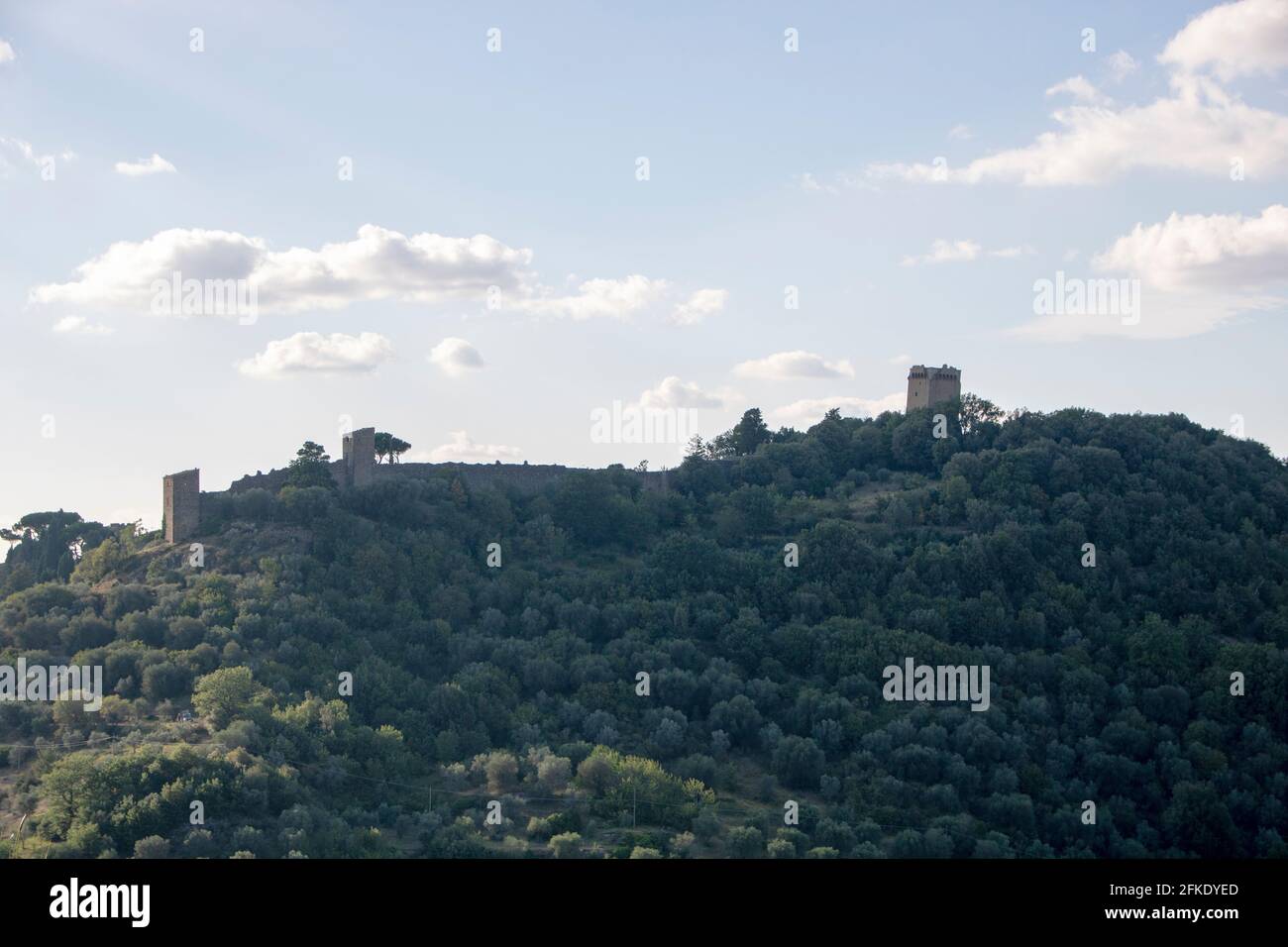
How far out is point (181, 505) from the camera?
40.2m

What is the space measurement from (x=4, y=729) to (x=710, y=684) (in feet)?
56.5

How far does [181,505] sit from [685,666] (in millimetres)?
15191

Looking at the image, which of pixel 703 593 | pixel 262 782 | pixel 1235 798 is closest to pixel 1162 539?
pixel 1235 798

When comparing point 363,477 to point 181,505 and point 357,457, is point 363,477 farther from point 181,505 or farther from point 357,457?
point 181,505

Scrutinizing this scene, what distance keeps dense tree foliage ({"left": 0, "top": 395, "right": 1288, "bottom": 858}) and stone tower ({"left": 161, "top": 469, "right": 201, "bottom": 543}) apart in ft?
1.89

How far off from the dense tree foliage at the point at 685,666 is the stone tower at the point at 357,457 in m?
1.16
